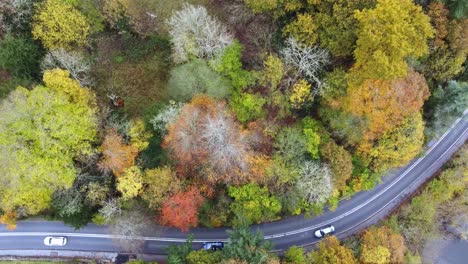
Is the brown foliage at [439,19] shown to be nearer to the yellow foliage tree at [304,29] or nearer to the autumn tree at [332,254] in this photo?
the yellow foliage tree at [304,29]

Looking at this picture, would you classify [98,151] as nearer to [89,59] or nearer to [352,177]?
[89,59]

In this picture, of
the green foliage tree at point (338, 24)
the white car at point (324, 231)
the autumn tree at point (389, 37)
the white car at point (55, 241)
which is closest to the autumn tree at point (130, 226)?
the white car at point (55, 241)

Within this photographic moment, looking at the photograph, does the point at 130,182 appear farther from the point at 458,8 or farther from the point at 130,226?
the point at 458,8

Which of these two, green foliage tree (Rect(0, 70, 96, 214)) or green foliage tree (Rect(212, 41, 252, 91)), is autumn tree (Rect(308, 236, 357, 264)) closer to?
green foliage tree (Rect(212, 41, 252, 91))

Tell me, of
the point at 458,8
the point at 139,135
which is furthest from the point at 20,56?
the point at 458,8

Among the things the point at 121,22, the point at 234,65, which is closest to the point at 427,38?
the point at 234,65

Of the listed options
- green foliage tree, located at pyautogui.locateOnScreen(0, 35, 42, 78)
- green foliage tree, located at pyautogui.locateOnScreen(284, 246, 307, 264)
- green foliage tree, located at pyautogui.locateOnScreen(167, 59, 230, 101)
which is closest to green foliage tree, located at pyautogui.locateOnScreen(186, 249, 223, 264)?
green foliage tree, located at pyautogui.locateOnScreen(284, 246, 307, 264)
